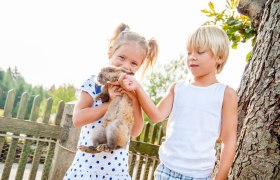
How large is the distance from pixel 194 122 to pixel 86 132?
645 mm

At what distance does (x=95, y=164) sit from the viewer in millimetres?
1906

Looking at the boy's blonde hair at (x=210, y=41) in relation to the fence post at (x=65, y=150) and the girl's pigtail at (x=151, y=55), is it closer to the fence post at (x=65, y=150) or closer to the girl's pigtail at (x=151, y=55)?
the girl's pigtail at (x=151, y=55)

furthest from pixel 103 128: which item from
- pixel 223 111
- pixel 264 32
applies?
pixel 264 32

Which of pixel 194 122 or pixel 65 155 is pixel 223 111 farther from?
pixel 65 155

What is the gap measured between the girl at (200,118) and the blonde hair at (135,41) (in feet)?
0.94

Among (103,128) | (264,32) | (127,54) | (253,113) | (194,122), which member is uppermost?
(264,32)

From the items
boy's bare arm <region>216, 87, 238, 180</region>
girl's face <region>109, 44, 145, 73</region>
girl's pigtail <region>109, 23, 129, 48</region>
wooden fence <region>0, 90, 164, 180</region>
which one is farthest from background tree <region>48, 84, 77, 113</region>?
boy's bare arm <region>216, 87, 238, 180</region>

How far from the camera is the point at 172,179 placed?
178 cm

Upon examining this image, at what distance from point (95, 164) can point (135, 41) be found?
755mm

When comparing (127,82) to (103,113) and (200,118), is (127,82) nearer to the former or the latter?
(103,113)

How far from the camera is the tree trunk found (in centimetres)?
183

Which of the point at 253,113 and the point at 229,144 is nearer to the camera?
the point at 229,144

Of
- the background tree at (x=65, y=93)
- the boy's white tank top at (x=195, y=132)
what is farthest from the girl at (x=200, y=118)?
the background tree at (x=65, y=93)

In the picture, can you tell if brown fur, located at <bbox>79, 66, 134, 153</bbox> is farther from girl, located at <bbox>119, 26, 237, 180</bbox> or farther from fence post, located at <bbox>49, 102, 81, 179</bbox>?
fence post, located at <bbox>49, 102, 81, 179</bbox>
